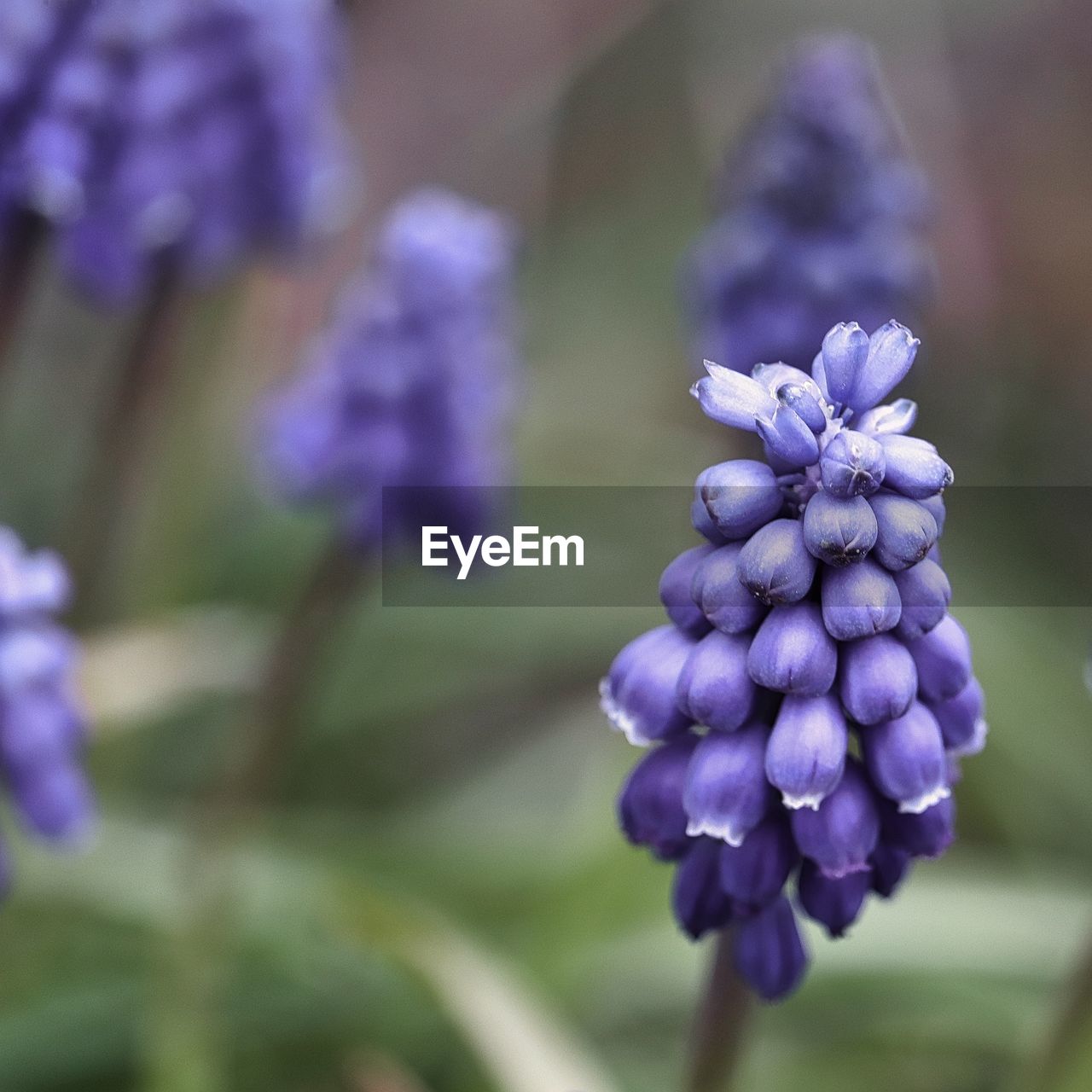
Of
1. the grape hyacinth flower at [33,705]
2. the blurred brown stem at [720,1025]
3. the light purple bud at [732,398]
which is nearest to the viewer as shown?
the light purple bud at [732,398]

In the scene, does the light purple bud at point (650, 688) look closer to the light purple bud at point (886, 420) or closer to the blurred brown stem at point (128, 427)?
the light purple bud at point (886, 420)

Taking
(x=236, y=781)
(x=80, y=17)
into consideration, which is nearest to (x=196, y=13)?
(x=80, y=17)

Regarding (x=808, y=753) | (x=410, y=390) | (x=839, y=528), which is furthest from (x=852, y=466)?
(x=410, y=390)

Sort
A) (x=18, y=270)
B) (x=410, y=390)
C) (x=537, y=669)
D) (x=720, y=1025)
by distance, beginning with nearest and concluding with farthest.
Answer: (x=720, y=1025)
(x=18, y=270)
(x=410, y=390)
(x=537, y=669)

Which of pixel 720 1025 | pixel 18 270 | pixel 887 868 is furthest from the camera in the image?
pixel 18 270

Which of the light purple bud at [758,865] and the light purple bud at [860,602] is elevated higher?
the light purple bud at [860,602]

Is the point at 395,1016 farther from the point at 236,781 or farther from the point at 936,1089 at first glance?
the point at 936,1089

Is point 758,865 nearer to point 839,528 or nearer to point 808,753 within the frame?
point 808,753

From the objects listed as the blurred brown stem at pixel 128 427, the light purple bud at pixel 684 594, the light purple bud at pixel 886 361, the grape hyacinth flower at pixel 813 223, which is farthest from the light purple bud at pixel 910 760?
the blurred brown stem at pixel 128 427
